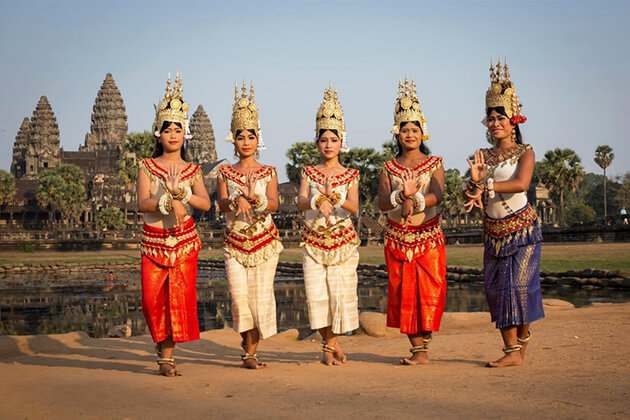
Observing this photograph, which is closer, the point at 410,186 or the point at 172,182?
the point at 172,182

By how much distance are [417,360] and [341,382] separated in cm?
113

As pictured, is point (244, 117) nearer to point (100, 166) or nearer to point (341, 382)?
point (341, 382)

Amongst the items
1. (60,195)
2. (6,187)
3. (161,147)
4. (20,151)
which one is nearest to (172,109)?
(161,147)

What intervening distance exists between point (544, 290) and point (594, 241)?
26853 mm

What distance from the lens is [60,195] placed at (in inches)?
3300

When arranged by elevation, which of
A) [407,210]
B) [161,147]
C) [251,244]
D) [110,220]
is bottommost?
[251,244]

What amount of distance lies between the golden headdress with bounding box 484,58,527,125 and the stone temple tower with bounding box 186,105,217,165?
389ft

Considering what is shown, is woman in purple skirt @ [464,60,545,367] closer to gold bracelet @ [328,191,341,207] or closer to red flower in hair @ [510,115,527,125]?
red flower in hair @ [510,115,527,125]

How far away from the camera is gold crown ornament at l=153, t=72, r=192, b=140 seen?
7277 mm

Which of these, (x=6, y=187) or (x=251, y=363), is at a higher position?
(x=6, y=187)

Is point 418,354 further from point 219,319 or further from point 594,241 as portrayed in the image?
point 594,241

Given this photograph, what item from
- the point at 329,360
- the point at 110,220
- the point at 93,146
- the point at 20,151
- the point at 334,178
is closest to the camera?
the point at 329,360

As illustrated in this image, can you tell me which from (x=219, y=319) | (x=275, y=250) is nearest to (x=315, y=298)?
(x=275, y=250)

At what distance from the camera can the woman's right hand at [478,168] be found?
673 cm
